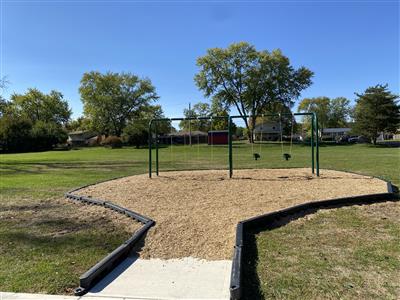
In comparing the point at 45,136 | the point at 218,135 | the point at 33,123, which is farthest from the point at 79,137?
the point at 218,135

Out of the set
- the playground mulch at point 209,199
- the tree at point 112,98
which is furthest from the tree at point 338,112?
the playground mulch at point 209,199

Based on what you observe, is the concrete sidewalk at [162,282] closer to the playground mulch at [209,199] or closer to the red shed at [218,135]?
the playground mulch at [209,199]

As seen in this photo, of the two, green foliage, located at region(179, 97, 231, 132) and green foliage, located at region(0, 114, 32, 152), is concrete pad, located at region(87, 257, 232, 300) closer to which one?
green foliage, located at region(179, 97, 231, 132)

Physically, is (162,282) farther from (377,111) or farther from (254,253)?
(377,111)

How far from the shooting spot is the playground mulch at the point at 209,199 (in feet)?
16.1

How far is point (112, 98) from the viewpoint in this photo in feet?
227

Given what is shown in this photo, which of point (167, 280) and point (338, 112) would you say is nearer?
point (167, 280)

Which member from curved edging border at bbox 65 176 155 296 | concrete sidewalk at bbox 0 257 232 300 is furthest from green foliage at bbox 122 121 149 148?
concrete sidewalk at bbox 0 257 232 300

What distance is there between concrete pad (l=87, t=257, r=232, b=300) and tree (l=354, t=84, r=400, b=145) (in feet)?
143

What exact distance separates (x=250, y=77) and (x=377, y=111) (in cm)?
1919

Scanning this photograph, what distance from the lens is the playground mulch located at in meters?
4.90

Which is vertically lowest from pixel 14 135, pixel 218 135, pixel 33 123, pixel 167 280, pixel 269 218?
pixel 167 280

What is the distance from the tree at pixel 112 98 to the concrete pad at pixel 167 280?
67368 mm

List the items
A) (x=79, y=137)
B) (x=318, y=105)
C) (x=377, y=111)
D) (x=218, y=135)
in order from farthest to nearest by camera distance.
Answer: (x=318, y=105), (x=79, y=137), (x=377, y=111), (x=218, y=135)
